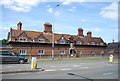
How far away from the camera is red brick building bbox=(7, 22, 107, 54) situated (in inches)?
1494

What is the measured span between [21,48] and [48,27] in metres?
12.1

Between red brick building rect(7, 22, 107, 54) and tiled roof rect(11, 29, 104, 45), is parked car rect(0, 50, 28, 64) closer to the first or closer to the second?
red brick building rect(7, 22, 107, 54)

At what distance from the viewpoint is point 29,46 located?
38719mm

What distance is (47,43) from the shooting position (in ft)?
137

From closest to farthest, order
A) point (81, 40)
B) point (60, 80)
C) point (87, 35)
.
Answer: point (60, 80) → point (81, 40) → point (87, 35)

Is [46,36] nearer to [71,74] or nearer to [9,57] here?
[9,57]

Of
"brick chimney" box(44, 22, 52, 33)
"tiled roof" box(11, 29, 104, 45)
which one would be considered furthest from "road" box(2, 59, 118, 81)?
"brick chimney" box(44, 22, 52, 33)

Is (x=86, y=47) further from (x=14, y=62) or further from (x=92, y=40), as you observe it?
(x=14, y=62)

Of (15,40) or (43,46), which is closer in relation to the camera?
(15,40)

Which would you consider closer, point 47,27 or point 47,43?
point 47,43

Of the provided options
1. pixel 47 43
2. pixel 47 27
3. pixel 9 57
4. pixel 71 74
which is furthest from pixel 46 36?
pixel 71 74

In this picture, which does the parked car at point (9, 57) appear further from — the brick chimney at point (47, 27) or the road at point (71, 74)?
the brick chimney at point (47, 27)

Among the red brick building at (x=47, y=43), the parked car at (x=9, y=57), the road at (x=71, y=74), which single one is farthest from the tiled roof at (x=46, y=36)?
the road at (x=71, y=74)

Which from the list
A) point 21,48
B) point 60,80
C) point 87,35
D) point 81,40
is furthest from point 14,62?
point 87,35
